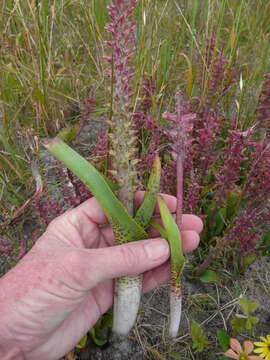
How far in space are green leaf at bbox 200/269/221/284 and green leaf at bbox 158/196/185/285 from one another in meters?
0.43

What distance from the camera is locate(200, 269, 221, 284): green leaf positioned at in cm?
157

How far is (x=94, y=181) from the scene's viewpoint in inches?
42.3

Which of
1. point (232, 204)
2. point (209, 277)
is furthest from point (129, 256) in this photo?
point (232, 204)

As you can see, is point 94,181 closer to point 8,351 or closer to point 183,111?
point 183,111

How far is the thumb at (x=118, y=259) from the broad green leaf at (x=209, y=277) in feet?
1.53

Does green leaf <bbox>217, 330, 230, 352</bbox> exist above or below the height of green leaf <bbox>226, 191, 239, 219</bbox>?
below

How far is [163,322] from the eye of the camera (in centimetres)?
157

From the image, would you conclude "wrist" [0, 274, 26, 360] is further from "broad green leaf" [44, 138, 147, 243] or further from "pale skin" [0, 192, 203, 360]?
"broad green leaf" [44, 138, 147, 243]

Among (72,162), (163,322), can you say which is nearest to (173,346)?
(163,322)

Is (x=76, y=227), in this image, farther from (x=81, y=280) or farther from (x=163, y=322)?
(x=163, y=322)

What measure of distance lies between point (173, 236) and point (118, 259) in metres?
0.20

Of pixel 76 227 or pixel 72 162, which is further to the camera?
pixel 76 227

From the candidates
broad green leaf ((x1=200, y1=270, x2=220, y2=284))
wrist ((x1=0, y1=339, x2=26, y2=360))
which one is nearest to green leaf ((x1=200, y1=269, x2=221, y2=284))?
broad green leaf ((x1=200, y1=270, x2=220, y2=284))

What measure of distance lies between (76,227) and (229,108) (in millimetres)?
1332
